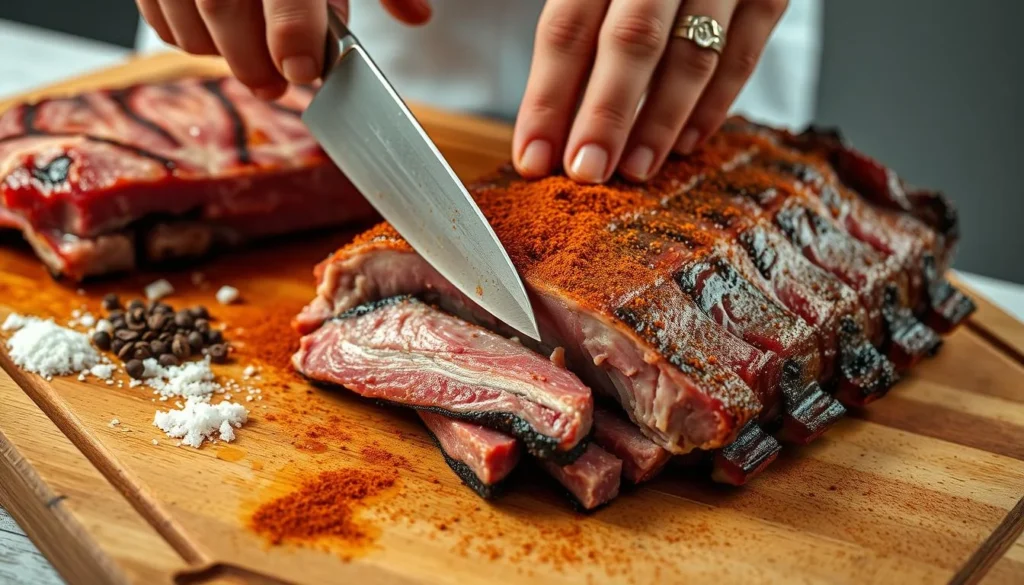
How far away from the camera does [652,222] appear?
3.34 meters

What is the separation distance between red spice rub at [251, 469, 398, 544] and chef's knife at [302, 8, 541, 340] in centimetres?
68

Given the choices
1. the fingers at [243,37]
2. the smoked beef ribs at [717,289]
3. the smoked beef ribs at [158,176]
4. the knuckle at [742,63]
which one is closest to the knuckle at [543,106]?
the smoked beef ribs at [717,289]

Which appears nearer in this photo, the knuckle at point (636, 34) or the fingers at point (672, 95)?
the knuckle at point (636, 34)

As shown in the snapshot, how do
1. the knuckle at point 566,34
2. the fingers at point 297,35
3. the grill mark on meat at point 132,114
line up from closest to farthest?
the fingers at point 297,35, the knuckle at point 566,34, the grill mark on meat at point 132,114

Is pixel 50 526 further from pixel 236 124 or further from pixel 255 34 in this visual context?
pixel 236 124

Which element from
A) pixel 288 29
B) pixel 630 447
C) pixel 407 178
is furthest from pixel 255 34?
pixel 630 447

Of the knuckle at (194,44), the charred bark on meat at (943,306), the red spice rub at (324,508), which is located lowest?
the red spice rub at (324,508)

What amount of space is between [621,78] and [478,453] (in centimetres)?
139

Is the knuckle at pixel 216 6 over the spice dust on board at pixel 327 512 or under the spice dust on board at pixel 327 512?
over

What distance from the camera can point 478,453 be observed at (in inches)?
112

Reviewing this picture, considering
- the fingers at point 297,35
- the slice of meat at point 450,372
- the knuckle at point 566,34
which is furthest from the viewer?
the knuckle at point 566,34

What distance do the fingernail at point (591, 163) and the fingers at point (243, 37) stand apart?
1.24 meters

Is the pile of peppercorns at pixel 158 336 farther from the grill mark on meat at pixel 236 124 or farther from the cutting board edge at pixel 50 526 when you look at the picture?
the grill mark on meat at pixel 236 124

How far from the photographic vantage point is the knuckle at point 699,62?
3451 mm
